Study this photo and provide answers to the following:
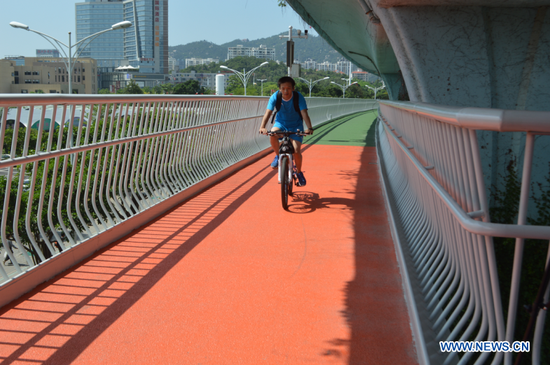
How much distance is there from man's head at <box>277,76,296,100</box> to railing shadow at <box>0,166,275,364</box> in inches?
83.0

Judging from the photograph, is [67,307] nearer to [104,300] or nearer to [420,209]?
[104,300]

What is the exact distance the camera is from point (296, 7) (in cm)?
1329

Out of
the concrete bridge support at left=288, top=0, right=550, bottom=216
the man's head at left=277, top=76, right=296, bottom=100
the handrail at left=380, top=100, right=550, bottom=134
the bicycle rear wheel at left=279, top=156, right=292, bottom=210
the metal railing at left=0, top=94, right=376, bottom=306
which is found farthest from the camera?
the man's head at left=277, top=76, right=296, bottom=100

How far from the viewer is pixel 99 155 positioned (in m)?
5.43

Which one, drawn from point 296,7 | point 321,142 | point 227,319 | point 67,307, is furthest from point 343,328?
point 321,142

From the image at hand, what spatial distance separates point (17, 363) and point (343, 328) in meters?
2.06

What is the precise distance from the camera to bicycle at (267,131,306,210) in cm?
723

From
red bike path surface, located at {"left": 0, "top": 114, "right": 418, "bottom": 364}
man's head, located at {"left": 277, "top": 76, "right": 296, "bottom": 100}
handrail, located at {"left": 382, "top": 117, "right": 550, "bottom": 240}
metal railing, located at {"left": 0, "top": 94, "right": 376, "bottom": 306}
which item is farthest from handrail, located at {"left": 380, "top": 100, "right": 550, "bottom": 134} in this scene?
man's head, located at {"left": 277, "top": 76, "right": 296, "bottom": 100}

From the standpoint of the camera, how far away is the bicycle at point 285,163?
23.7 feet

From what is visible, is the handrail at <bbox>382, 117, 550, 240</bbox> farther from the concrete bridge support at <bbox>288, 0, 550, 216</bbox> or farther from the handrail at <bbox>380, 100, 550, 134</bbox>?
the concrete bridge support at <bbox>288, 0, 550, 216</bbox>

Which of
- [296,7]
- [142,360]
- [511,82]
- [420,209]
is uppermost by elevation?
[296,7]

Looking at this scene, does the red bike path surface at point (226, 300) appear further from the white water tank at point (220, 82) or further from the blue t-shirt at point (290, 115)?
the white water tank at point (220, 82)

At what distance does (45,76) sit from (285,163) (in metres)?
133

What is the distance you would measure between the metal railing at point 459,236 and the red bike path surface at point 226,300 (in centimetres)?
27
